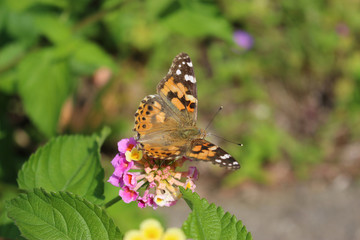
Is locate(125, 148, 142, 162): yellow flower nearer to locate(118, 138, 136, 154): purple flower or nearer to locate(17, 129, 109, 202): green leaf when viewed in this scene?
locate(118, 138, 136, 154): purple flower

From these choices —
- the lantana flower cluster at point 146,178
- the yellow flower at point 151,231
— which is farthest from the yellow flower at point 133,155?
the yellow flower at point 151,231

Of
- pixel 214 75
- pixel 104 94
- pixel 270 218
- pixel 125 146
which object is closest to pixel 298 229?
pixel 270 218

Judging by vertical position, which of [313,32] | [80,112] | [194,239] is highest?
[313,32]

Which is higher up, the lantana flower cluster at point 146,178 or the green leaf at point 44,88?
the green leaf at point 44,88

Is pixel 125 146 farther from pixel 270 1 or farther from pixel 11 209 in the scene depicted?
pixel 270 1

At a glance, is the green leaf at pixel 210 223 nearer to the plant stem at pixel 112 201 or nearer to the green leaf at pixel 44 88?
the plant stem at pixel 112 201

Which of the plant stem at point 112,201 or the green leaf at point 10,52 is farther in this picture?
the green leaf at point 10,52

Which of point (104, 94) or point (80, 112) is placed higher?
point (104, 94)

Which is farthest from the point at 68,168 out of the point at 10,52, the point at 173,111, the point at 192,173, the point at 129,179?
the point at 10,52
